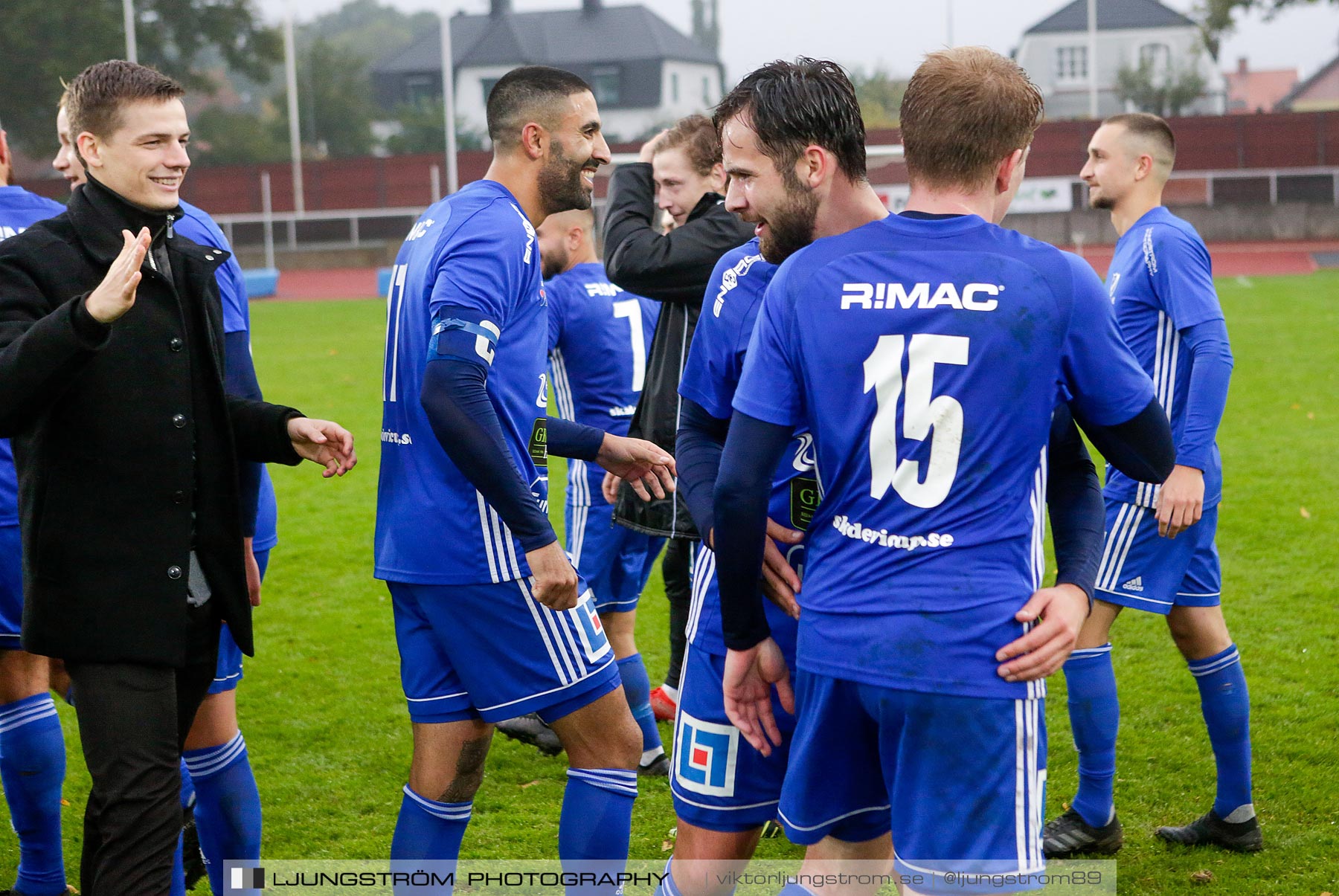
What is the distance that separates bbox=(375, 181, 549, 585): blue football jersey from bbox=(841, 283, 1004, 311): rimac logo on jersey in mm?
1145

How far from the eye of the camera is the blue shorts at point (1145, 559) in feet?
13.8

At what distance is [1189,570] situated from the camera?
14.2 ft

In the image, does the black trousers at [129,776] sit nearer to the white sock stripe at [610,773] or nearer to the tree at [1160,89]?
the white sock stripe at [610,773]

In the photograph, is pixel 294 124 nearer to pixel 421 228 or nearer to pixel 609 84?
pixel 609 84

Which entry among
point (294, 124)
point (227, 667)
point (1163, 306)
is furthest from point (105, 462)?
point (294, 124)

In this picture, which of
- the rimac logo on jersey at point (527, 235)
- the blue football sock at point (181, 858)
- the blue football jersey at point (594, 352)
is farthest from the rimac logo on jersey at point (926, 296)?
the blue football jersey at point (594, 352)

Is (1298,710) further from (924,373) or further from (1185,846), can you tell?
(924,373)

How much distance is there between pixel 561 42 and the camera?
70562mm

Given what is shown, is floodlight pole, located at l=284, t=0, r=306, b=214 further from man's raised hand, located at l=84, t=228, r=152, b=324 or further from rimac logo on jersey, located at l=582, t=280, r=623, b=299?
man's raised hand, located at l=84, t=228, r=152, b=324

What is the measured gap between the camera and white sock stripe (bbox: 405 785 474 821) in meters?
3.40

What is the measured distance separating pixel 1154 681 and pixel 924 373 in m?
4.19

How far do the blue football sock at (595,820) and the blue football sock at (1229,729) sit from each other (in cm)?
210

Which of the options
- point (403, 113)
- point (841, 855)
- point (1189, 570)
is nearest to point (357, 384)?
point (1189, 570)

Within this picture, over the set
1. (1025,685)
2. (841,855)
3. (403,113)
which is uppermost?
(403,113)
